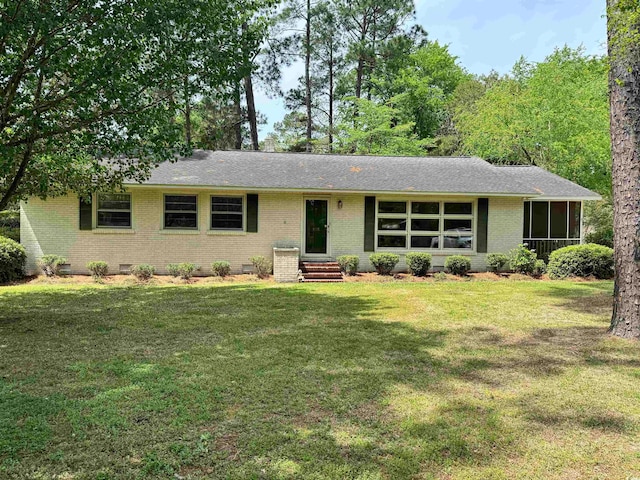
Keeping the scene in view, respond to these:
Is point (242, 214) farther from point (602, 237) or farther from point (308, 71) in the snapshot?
point (308, 71)

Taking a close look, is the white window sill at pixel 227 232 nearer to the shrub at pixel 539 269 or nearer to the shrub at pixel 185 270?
the shrub at pixel 185 270

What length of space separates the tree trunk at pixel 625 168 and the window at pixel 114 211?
12.5 metres

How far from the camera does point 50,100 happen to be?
685 cm

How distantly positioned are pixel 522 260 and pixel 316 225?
267 inches

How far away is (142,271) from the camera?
41.7 feet

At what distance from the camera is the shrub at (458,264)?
544 inches

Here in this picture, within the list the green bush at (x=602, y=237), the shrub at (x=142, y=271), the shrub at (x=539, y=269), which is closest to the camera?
the shrub at (x=142, y=271)

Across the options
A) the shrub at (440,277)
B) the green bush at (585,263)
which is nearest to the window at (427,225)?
the shrub at (440,277)

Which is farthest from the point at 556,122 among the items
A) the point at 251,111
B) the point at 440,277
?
the point at 251,111

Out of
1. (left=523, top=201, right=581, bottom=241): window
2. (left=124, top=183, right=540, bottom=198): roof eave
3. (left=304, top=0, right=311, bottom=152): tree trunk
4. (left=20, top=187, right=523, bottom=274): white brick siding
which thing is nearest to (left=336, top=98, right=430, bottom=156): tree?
(left=304, top=0, right=311, bottom=152): tree trunk

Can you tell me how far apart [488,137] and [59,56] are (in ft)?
70.0

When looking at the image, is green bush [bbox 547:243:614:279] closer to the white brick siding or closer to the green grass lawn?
the white brick siding

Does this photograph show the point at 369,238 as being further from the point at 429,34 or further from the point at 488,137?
the point at 429,34

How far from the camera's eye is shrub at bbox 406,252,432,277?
13.7 meters
